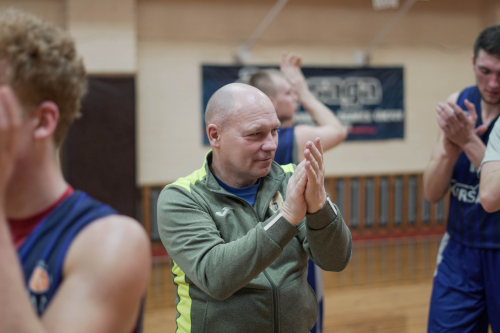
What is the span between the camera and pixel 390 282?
16.2 ft

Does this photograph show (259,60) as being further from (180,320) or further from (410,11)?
(180,320)

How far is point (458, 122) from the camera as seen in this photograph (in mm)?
2047

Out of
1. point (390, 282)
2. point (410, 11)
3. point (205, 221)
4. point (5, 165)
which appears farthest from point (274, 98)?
point (410, 11)

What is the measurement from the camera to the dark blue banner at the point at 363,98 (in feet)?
21.1

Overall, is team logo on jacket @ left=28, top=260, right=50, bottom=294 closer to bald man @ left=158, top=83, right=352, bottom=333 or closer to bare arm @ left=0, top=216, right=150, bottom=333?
bare arm @ left=0, top=216, right=150, bottom=333

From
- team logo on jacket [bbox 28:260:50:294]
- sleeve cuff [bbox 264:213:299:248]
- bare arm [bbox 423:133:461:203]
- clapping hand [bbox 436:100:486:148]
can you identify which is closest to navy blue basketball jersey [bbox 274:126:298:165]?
bare arm [bbox 423:133:461:203]

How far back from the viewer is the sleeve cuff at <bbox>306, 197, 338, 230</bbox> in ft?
4.71

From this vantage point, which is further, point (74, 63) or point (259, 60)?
point (259, 60)

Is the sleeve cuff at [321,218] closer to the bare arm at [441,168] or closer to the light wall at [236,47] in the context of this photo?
the bare arm at [441,168]

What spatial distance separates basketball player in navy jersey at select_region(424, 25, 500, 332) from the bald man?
0.86 meters

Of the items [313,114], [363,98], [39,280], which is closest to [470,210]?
[313,114]

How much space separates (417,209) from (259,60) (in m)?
3.12

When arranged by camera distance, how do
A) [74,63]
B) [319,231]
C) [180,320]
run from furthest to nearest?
1. [180,320]
2. [319,231]
3. [74,63]

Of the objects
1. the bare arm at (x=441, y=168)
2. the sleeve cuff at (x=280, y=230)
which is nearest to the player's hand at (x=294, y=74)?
the bare arm at (x=441, y=168)
